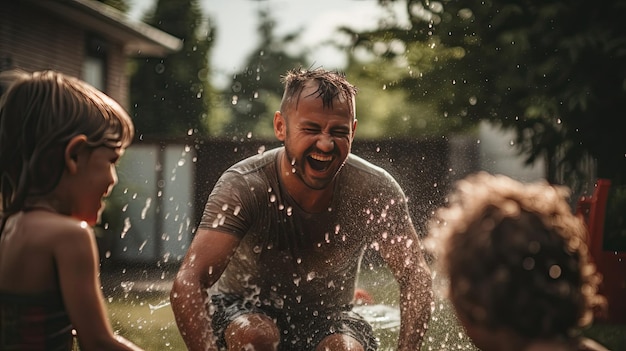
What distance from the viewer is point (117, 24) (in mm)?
16219

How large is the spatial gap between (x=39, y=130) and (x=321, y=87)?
144cm

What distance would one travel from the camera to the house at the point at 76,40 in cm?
1444

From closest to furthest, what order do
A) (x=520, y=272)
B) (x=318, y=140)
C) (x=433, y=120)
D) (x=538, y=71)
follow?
(x=520, y=272) < (x=318, y=140) < (x=538, y=71) < (x=433, y=120)

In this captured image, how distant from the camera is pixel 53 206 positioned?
2.13 meters

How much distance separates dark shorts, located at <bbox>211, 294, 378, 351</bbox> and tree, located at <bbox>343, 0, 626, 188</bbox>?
17.9ft

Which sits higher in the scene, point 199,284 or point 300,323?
point 199,284

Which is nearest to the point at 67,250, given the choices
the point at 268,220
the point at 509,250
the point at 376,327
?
the point at 509,250

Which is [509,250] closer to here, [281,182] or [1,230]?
[1,230]

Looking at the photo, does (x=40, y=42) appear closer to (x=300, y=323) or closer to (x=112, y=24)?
(x=112, y=24)

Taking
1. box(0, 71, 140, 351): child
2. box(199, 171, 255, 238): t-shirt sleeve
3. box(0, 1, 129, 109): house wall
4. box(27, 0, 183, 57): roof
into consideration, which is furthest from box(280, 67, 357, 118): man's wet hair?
box(27, 0, 183, 57): roof

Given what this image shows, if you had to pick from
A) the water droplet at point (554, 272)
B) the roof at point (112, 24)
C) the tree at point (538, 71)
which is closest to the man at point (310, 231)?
the water droplet at point (554, 272)

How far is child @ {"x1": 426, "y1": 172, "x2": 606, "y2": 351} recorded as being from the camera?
177 centimetres

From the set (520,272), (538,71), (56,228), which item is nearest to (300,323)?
(56,228)

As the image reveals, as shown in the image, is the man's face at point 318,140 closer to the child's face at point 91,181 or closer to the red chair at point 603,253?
the child's face at point 91,181
